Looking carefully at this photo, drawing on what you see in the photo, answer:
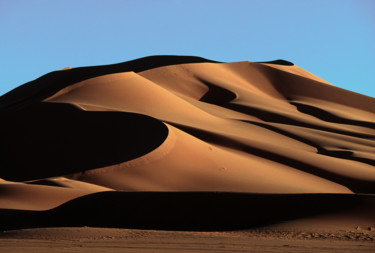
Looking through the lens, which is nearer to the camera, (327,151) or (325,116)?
(327,151)

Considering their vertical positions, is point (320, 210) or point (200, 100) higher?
point (200, 100)

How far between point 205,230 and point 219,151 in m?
17.1

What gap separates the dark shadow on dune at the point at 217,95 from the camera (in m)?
54.5

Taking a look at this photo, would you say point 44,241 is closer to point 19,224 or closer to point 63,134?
point 19,224

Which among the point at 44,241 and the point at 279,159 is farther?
the point at 279,159

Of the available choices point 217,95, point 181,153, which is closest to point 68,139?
point 181,153

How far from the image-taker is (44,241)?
13656 mm

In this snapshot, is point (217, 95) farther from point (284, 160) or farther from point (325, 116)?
point (284, 160)

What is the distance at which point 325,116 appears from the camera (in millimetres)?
56188

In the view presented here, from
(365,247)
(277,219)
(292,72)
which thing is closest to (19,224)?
(277,219)

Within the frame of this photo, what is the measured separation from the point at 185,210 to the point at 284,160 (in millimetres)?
17841

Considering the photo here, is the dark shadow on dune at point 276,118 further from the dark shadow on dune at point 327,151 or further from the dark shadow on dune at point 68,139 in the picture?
the dark shadow on dune at point 68,139

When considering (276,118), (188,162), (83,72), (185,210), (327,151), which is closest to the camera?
(185,210)

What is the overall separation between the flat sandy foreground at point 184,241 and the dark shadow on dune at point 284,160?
17.8m
